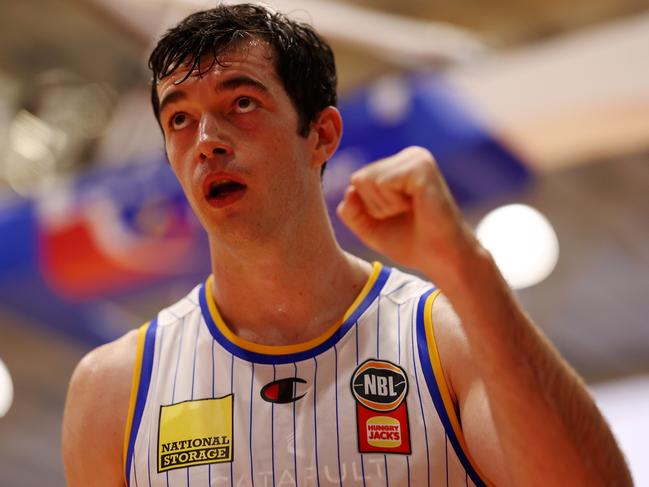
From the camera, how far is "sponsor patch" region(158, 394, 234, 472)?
2.37 meters

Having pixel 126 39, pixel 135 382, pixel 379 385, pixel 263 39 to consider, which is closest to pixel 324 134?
Answer: pixel 263 39

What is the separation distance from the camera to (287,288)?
8.32 ft

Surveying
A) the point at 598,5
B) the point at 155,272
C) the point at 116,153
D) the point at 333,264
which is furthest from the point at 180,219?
the point at 598,5

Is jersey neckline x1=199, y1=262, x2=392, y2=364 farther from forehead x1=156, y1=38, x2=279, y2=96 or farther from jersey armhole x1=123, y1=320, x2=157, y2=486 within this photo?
forehead x1=156, y1=38, x2=279, y2=96

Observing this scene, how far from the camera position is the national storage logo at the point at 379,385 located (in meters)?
2.36

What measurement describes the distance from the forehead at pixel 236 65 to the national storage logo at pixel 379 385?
77 centimetres

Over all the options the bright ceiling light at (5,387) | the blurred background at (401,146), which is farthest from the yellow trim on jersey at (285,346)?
the bright ceiling light at (5,387)

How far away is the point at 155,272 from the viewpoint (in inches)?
282

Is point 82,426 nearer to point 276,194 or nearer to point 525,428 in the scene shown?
point 276,194

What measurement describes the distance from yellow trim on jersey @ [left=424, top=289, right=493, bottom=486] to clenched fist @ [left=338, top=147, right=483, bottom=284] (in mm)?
470

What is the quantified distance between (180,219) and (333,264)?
4.48 meters

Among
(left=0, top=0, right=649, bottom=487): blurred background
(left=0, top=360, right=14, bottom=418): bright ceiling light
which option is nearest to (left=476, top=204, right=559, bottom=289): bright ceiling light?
(left=0, top=0, right=649, bottom=487): blurred background

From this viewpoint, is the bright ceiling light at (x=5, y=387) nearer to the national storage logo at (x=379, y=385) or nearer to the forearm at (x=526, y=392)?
the national storage logo at (x=379, y=385)

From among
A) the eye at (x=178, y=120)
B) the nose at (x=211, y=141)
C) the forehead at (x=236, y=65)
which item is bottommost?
the nose at (x=211, y=141)
